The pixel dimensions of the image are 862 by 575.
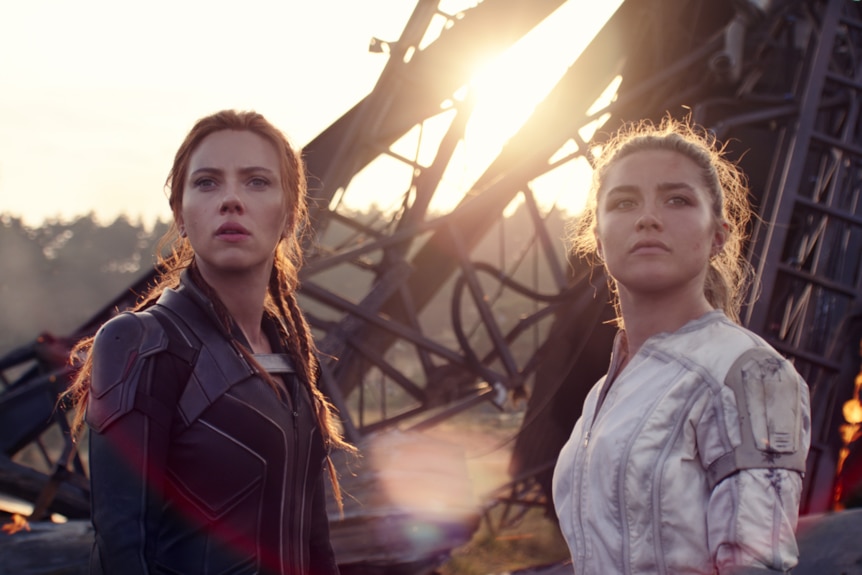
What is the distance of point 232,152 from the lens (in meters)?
1.91

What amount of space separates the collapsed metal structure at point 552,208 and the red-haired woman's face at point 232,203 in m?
3.00

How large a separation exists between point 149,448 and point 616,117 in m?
5.32

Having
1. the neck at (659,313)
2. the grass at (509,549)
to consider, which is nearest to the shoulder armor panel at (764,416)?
the neck at (659,313)

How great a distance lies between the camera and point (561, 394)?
7383mm

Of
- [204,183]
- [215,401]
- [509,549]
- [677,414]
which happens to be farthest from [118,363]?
[509,549]

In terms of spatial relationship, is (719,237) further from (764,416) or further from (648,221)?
(764,416)

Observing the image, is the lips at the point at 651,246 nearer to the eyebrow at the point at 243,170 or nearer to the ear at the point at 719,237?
the ear at the point at 719,237

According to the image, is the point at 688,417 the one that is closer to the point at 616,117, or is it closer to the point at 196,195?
the point at 196,195

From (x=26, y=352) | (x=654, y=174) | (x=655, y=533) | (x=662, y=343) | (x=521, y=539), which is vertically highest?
(x=654, y=174)

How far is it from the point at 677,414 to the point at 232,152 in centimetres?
116

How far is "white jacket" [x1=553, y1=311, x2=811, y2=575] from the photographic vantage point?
148cm

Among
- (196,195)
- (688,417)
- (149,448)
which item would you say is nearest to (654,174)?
(688,417)

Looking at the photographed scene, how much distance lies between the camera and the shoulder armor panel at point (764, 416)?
149cm

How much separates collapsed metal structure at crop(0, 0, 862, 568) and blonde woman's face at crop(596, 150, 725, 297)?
3.05m
